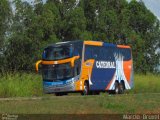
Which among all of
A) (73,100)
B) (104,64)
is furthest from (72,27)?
(73,100)

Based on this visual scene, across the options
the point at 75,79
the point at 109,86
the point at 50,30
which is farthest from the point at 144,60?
the point at 75,79

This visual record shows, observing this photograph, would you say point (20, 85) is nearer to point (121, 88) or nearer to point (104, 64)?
point (104, 64)

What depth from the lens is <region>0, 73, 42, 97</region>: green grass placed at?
32.9 metres

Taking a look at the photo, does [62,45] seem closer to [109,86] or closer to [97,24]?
[109,86]

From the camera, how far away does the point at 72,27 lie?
171 ft

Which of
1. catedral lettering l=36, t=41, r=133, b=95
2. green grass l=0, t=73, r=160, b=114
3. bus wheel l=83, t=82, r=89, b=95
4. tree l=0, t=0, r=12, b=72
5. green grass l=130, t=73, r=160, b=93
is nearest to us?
green grass l=0, t=73, r=160, b=114

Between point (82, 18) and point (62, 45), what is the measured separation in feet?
65.6

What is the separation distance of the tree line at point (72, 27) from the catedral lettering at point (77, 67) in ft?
32.8

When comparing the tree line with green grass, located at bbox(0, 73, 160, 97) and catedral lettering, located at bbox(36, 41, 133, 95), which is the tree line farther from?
catedral lettering, located at bbox(36, 41, 133, 95)

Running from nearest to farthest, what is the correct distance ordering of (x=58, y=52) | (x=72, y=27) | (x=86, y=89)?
(x=58, y=52) < (x=86, y=89) < (x=72, y=27)

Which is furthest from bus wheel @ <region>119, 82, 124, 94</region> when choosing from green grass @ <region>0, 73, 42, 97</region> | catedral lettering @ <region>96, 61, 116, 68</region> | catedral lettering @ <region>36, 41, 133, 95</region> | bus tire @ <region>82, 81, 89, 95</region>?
green grass @ <region>0, 73, 42, 97</region>

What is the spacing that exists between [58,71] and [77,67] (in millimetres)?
1202

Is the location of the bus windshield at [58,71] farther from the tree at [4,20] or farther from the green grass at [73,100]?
the tree at [4,20]

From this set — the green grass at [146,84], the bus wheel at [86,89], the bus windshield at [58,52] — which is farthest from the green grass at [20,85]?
the green grass at [146,84]
